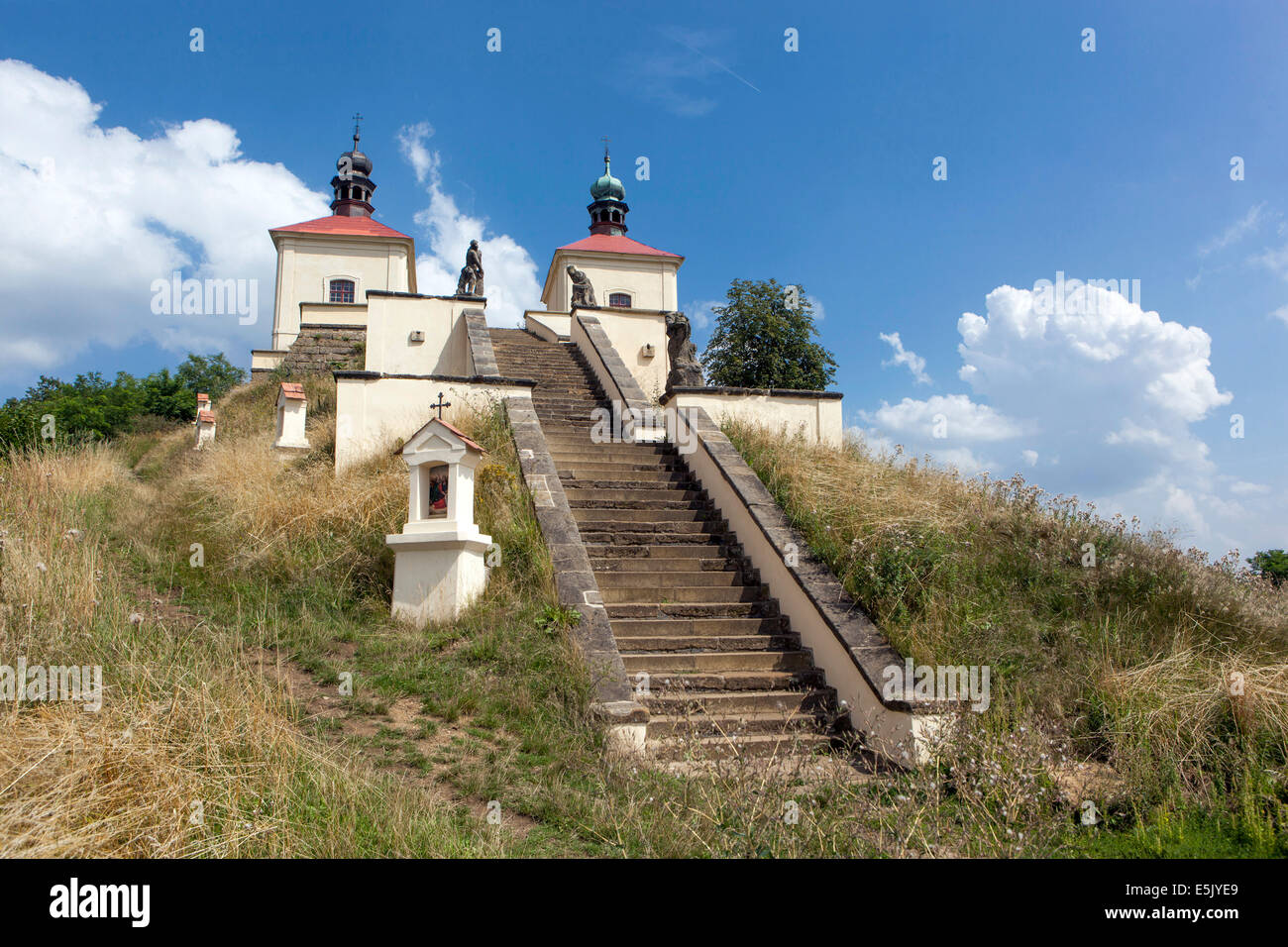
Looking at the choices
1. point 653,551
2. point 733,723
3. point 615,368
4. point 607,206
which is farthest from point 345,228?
point 733,723

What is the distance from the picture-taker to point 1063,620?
7297 millimetres

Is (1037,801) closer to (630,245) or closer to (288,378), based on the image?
(288,378)

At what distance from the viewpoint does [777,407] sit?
12469mm

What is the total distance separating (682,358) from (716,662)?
6.85m

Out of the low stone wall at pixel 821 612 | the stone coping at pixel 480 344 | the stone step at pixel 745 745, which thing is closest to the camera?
the stone step at pixel 745 745

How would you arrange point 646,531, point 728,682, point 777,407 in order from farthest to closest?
point 777,407 < point 646,531 < point 728,682

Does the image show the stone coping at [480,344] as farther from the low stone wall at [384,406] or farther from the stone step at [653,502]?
the stone step at [653,502]

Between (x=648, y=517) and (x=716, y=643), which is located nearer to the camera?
(x=716, y=643)

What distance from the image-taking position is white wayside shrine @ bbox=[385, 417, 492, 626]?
7.75 metres

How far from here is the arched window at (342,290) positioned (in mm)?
29562

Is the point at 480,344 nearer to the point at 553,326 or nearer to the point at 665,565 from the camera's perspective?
the point at 553,326

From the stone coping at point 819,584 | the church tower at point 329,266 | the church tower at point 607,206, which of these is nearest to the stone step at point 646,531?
the stone coping at point 819,584

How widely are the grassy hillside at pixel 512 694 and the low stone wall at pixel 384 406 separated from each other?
0.86 metres

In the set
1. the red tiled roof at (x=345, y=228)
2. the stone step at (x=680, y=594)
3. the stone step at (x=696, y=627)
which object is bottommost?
the stone step at (x=696, y=627)
